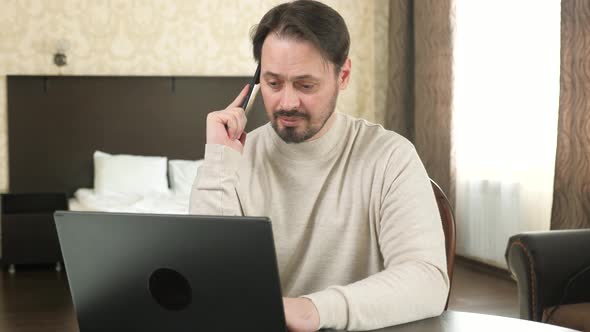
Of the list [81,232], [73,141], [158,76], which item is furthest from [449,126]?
[81,232]

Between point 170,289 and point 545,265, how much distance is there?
170 centimetres

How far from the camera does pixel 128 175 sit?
5.42m

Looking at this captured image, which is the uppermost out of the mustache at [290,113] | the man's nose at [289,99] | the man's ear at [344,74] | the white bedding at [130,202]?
the man's ear at [344,74]

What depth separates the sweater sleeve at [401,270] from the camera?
1.08 m

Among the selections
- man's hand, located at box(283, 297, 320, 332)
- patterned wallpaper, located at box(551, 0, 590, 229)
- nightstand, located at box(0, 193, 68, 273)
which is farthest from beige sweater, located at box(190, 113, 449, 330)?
nightstand, located at box(0, 193, 68, 273)

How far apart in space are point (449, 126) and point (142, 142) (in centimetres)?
242

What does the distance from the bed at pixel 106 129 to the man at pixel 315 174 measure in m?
4.00

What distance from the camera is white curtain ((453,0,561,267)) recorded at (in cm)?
411

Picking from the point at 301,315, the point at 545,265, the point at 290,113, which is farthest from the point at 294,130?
the point at 545,265

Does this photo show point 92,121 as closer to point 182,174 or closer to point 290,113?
point 182,174

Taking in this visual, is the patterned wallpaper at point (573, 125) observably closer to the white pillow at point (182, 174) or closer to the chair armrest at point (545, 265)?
the chair armrest at point (545, 265)

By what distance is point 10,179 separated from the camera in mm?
5613

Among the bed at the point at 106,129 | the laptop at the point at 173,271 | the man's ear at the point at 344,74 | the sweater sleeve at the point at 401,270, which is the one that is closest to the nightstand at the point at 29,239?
the bed at the point at 106,129

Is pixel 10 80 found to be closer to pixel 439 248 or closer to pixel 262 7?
pixel 262 7
